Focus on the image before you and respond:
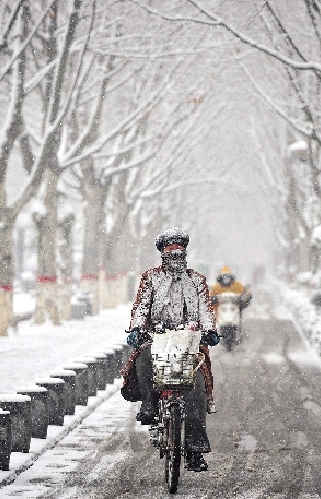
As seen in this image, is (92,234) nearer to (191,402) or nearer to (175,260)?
(175,260)

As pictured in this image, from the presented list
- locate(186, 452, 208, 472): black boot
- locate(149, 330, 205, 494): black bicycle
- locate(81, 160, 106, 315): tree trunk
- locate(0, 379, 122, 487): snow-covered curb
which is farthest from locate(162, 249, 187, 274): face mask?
locate(81, 160, 106, 315): tree trunk

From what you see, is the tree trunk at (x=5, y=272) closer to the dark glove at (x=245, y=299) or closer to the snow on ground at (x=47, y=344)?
the snow on ground at (x=47, y=344)

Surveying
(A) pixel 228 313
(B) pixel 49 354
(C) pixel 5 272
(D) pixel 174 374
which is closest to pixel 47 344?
(C) pixel 5 272

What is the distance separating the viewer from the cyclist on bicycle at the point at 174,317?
27.3ft

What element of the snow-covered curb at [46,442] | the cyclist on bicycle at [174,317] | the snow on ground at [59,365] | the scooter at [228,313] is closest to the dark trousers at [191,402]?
the cyclist on bicycle at [174,317]

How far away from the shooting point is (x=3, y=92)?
93.2 ft

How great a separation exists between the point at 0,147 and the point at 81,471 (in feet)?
44.6

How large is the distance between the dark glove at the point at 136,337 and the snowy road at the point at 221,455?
1.03m

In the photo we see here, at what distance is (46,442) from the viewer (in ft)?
32.5

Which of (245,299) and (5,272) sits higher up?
(5,272)

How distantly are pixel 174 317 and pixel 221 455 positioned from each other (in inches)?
66.8

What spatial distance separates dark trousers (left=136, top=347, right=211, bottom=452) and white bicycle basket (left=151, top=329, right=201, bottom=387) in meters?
0.39

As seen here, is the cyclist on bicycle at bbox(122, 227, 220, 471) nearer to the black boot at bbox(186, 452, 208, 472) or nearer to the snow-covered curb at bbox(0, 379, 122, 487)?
the black boot at bbox(186, 452, 208, 472)

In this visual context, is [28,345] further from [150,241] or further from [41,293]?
[150,241]
